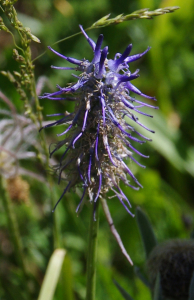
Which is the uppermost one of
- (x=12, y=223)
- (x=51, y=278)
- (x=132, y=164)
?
(x=132, y=164)

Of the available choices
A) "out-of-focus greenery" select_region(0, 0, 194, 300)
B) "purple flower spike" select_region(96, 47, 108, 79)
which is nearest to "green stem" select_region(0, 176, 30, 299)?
"out-of-focus greenery" select_region(0, 0, 194, 300)

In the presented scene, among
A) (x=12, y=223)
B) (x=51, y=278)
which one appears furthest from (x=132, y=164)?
(x=51, y=278)

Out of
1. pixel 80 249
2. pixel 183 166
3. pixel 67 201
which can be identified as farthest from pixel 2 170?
pixel 183 166

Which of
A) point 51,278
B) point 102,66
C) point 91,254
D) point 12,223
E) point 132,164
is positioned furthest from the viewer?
point 132,164

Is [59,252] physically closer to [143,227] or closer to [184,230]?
[143,227]

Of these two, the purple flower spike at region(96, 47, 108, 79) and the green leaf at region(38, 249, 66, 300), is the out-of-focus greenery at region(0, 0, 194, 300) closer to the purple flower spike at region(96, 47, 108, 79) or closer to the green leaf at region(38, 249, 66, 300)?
the green leaf at region(38, 249, 66, 300)

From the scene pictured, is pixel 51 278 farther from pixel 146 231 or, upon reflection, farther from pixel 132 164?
pixel 132 164

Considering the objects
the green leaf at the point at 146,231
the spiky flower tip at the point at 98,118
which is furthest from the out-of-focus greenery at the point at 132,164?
the spiky flower tip at the point at 98,118
